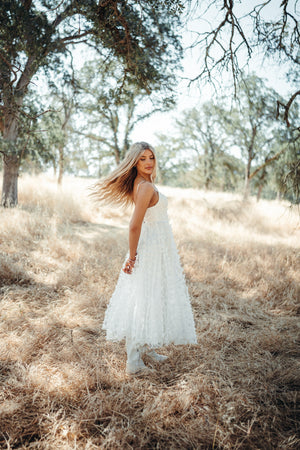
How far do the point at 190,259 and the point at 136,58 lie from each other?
146 inches

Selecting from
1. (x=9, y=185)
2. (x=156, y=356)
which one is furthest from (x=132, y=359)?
(x=9, y=185)

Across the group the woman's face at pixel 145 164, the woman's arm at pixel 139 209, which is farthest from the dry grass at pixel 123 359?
the woman's face at pixel 145 164

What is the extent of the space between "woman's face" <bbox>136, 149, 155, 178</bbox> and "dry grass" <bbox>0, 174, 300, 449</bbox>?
187 cm

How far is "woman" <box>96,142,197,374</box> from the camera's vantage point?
243 centimetres

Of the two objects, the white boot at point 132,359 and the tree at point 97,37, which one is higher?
the tree at point 97,37

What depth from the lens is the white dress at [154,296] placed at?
243 centimetres

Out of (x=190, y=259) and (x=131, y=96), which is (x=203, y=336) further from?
(x=131, y=96)

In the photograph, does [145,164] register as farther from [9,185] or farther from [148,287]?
[9,185]

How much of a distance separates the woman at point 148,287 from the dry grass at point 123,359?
40 centimetres

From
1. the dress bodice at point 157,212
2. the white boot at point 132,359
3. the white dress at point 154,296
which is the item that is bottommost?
the white boot at point 132,359

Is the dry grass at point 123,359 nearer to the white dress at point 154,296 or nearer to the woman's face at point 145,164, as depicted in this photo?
the white dress at point 154,296

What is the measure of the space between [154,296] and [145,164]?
1.19 m

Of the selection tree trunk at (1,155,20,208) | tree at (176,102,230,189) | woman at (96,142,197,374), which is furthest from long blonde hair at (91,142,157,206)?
tree at (176,102,230,189)

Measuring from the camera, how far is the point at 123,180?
2744 mm
